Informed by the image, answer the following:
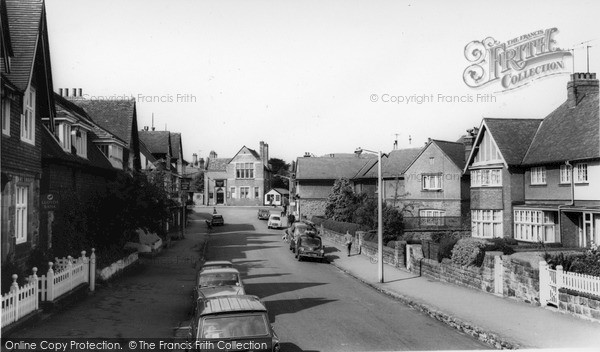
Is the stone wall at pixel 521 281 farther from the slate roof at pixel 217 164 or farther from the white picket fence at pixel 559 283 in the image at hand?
the slate roof at pixel 217 164

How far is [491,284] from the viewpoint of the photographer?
790 inches

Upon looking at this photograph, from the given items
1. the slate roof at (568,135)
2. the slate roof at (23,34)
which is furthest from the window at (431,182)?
the slate roof at (23,34)

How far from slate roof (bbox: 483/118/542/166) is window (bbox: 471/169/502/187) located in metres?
1.60

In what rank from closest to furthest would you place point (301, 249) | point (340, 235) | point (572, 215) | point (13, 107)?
point (13, 107), point (572, 215), point (301, 249), point (340, 235)

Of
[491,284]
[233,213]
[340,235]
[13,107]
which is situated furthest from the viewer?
[233,213]

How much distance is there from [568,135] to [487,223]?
9.08 meters

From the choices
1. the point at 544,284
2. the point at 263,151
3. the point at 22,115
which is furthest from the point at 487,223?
the point at 263,151

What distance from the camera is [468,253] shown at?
2253 cm

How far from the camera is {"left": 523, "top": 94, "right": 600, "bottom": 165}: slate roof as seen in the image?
91.9 ft

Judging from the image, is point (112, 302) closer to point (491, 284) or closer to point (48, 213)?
point (48, 213)

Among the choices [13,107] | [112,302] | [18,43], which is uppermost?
[18,43]

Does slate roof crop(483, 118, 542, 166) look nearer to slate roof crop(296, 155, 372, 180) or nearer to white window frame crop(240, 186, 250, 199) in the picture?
slate roof crop(296, 155, 372, 180)

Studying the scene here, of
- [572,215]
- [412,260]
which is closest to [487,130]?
[572,215]

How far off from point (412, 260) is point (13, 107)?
67.5 ft
